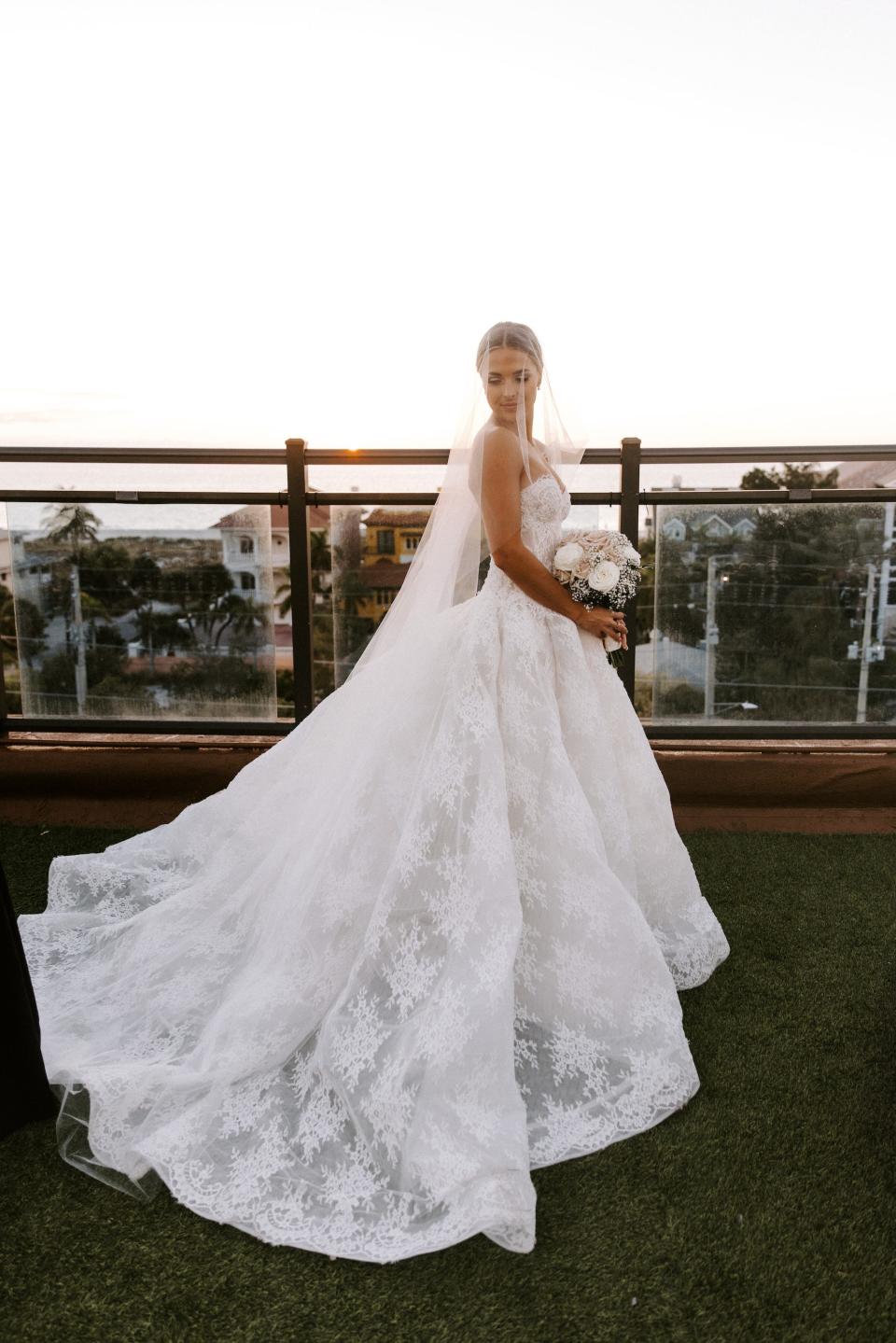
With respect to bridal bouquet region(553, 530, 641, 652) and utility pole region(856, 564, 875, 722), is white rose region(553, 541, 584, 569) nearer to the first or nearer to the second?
bridal bouquet region(553, 530, 641, 652)

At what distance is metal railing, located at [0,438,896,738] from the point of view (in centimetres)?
385

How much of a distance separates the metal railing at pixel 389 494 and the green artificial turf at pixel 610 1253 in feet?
7.43

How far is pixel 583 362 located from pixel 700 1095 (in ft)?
7.15

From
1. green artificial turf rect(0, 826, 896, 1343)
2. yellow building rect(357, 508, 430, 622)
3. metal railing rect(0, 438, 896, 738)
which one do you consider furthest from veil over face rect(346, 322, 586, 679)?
green artificial turf rect(0, 826, 896, 1343)

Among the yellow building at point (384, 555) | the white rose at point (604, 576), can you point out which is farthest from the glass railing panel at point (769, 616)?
the white rose at point (604, 576)

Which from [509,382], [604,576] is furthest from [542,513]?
[509,382]

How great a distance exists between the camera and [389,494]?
3955 mm

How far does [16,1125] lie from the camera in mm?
1766

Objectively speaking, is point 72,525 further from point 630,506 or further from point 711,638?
point 711,638

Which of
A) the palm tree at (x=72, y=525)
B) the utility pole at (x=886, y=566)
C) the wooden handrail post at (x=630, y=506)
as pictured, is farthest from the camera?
the palm tree at (x=72, y=525)

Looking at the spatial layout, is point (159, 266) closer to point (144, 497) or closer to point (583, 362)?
point (144, 497)

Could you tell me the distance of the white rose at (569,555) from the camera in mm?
2430

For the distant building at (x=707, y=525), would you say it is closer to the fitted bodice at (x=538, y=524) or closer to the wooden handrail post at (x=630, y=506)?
the wooden handrail post at (x=630, y=506)

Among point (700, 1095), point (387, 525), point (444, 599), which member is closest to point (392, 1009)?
point (700, 1095)
